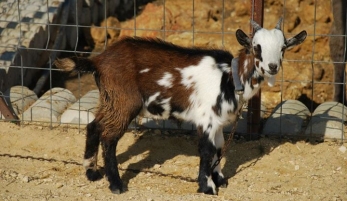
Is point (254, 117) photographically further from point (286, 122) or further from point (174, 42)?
point (174, 42)

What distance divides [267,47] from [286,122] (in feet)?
6.67

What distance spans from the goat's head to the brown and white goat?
0.08m

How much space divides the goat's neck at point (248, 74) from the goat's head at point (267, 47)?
0.07m

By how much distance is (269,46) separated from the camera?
6.22 m

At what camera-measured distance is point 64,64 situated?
661 cm

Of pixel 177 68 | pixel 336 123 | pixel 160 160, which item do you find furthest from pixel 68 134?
pixel 336 123

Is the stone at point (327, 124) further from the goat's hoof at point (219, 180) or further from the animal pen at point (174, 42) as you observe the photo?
the goat's hoof at point (219, 180)

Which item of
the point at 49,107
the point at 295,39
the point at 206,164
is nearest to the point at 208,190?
the point at 206,164

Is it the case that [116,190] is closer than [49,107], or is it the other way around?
[116,190]

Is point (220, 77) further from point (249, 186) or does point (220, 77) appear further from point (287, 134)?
point (287, 134)

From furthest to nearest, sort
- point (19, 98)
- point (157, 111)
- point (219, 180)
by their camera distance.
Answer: point (19, 98)
point (219, 180)
point (157, 111)

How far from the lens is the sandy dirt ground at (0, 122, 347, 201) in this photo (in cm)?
668

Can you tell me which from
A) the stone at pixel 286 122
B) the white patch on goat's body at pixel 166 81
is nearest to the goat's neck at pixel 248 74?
the white patch on goat's body at pixel 166 81

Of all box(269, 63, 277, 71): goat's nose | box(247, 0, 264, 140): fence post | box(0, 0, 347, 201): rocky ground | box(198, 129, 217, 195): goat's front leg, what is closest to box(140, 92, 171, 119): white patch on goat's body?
box(198, 129, 217, 195): goat's front leg
